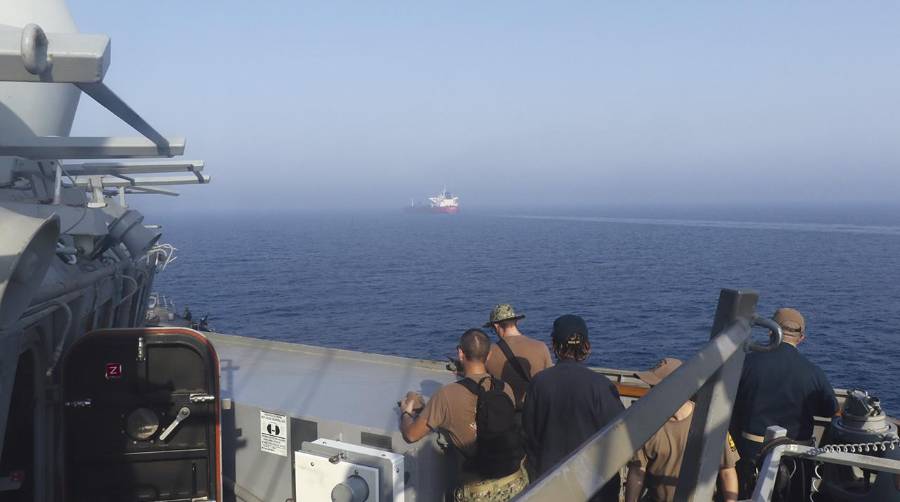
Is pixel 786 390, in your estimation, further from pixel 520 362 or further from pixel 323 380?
pixel 323 380

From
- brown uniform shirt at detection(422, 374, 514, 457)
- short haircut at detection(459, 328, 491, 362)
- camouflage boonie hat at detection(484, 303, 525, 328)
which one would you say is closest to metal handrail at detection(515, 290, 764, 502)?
short haircut at detection(459, 328, 491, 362)

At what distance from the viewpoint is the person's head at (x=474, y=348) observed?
436cm

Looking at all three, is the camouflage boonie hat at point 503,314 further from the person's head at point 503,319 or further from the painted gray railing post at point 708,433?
the painted gray railing post at point 708,433

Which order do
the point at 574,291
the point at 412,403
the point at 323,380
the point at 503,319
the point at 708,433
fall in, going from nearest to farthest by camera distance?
the point at 708,433
the point at 412,403
the point at 503,319
the point at 323,380
the point at 574,291

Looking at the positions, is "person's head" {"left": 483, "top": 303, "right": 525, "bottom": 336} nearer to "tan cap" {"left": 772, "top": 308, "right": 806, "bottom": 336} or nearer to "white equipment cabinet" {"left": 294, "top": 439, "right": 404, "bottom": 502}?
"white equipment cabinet" {"left": 294, "top": 439, "right": 404, "bottom": 502}

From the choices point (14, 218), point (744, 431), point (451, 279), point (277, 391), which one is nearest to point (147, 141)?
point (277, 391)

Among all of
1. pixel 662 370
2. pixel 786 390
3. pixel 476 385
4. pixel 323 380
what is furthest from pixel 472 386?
pixel 323 380

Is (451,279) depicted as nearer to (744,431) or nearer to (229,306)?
(229,306)

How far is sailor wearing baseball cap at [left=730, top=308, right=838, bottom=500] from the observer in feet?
16.7

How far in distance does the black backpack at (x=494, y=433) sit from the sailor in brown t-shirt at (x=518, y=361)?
0.75 meters

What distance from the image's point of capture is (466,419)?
438 cm

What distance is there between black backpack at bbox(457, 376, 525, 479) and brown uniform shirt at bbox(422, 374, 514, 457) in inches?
1.4

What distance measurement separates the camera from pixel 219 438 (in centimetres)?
574

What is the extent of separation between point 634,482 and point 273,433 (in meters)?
3.06
